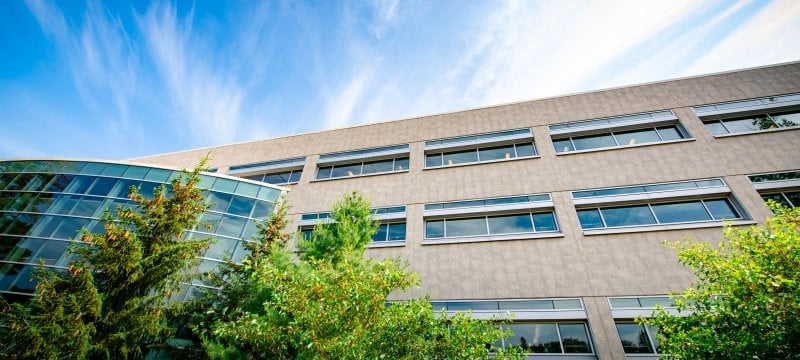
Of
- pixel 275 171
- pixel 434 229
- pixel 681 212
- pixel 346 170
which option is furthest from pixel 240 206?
pixel 681 212

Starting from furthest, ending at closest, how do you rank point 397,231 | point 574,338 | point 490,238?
point 397,231
point 490,238
point 574,338

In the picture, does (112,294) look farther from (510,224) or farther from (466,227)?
(510,224)

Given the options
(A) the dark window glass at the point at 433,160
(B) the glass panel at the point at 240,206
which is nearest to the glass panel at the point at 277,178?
(B) the glass panel at the point at 240,206

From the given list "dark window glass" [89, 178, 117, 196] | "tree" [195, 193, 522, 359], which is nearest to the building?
"tree" [195, 193, 522, 359]

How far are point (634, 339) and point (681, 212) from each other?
6077mm

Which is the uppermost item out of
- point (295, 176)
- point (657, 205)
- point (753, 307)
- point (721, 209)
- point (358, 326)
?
point (295, 176)

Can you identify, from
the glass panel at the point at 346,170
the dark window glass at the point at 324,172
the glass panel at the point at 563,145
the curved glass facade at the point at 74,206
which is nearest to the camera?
the curved glass facade at the point at 74,206

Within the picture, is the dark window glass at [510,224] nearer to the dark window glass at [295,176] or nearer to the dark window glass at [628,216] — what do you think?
the dark window glass at [628,216]

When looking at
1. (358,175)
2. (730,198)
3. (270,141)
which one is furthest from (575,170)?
(270,141)

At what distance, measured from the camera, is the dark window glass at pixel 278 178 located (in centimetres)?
2139

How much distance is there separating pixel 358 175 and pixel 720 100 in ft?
62.4

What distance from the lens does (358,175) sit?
63.8ft

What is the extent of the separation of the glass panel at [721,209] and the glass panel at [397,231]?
42.8 ft

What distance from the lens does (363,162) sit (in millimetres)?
20406
